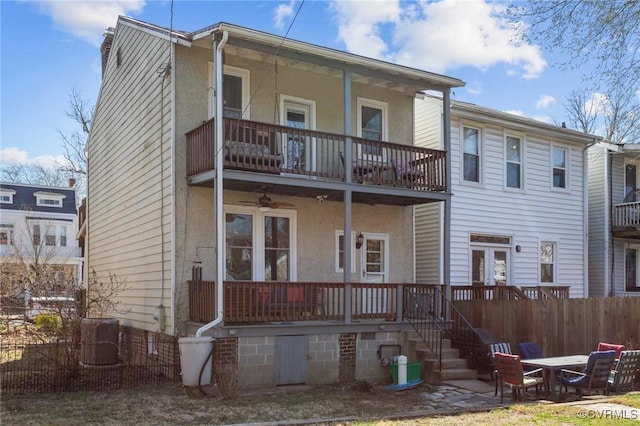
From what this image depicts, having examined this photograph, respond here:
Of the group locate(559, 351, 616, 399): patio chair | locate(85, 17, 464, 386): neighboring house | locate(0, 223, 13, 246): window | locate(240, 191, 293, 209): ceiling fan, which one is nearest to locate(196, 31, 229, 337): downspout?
locate(85, 17, 464, 386): neighboring house

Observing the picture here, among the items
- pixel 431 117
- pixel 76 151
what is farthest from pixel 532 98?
pixel 76 151

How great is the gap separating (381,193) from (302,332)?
11.7ft

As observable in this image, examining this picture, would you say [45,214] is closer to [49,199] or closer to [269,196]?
[49,199]

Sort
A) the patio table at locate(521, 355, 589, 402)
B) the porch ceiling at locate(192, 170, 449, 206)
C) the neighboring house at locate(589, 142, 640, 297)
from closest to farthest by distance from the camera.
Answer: the patio table at locate(521, 355, 589, 402) < the porch ceiling at locate(192, 170, 449, 206) < the neighboring house at locate(589, 142, 640, 297)

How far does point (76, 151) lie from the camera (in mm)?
32531

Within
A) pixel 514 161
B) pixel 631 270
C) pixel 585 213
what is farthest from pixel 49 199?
pixel 631 270

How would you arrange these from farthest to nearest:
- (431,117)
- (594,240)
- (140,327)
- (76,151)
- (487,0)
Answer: (76,151) → (594,240) → (431,117) → (140,327) → (487,0)

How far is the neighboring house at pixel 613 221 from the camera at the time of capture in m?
20.0

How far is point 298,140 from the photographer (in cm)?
1258

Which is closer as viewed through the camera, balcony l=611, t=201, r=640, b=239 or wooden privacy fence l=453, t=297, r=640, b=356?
wooden privacy fence l=453, t=297, r=640, b=356

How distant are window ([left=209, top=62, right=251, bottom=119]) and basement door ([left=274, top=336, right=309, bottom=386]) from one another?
4969 millimetres

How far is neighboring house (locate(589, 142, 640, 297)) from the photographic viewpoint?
20.0 metres

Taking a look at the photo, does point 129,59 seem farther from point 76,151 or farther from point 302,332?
point 76,151

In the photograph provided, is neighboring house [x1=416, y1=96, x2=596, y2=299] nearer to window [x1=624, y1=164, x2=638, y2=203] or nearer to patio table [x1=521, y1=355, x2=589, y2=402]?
window [x1=624, y1=164, x2=638, y2=203]
